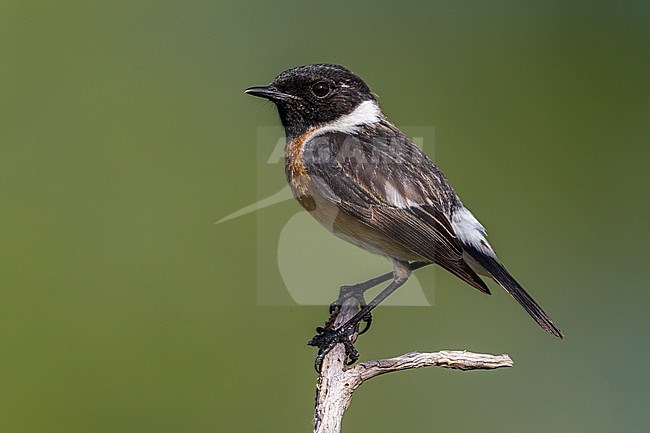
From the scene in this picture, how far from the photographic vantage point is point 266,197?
16.1 ft

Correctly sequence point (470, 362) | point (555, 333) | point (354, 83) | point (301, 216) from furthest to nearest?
1. point (301, 216)
2. point (354, 83)
3. point (555, 333)
4. point (470, 362)

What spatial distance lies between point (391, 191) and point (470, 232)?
433mm

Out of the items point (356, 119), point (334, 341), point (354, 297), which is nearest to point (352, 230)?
point (354, 297)

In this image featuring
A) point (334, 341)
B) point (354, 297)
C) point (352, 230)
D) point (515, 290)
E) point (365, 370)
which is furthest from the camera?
point (354, 297)

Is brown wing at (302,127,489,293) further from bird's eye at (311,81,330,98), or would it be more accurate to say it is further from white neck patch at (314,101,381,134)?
bird's eye at (311,81,330,98)

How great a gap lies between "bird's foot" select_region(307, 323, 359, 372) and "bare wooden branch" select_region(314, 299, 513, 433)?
25 centimetres

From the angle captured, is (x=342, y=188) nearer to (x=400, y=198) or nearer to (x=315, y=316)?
(x=400, y=198)

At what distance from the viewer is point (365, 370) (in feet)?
10.3

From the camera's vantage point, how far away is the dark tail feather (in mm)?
3623

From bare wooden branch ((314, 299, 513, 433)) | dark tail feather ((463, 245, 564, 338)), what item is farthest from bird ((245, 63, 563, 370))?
bare wooden branch ((314, 299, 513, 433))

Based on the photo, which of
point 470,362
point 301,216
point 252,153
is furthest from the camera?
point 252,153

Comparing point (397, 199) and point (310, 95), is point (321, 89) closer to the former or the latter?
point (310, 95)

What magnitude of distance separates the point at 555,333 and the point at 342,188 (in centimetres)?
109

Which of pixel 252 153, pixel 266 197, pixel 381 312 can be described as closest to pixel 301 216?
Result: pixel 266 197
